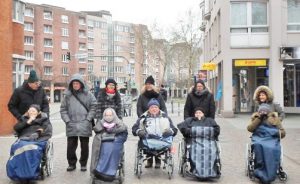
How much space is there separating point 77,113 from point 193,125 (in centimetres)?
234

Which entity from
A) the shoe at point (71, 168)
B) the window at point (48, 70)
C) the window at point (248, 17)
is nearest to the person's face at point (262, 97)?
the shoe at point (71, 168)

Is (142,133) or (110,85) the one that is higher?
(110,85)

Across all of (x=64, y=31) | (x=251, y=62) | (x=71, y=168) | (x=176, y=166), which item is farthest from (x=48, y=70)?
(x=71, y=168)

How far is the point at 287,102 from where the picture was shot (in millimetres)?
31250

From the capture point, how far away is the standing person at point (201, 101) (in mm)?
10148

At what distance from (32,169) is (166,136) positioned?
2.53m

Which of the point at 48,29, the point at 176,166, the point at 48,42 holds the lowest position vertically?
the point at 176,166

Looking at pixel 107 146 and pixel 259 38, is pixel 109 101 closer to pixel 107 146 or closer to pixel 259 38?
pixel 107 146

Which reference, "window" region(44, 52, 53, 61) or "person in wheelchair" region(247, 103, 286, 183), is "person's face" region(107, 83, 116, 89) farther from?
"window" region(44, 52, 53, 61)

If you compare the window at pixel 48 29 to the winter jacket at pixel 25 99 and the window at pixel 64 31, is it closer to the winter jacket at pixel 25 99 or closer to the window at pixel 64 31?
the window at pixel 64 31

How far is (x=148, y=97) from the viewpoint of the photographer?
1047cm

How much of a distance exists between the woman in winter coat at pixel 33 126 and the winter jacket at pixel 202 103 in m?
2.78

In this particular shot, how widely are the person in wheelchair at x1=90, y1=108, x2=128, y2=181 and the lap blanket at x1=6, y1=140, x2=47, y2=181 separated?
0.98 meters

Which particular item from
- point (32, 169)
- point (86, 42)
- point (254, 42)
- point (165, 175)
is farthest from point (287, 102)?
point (86, 42)
